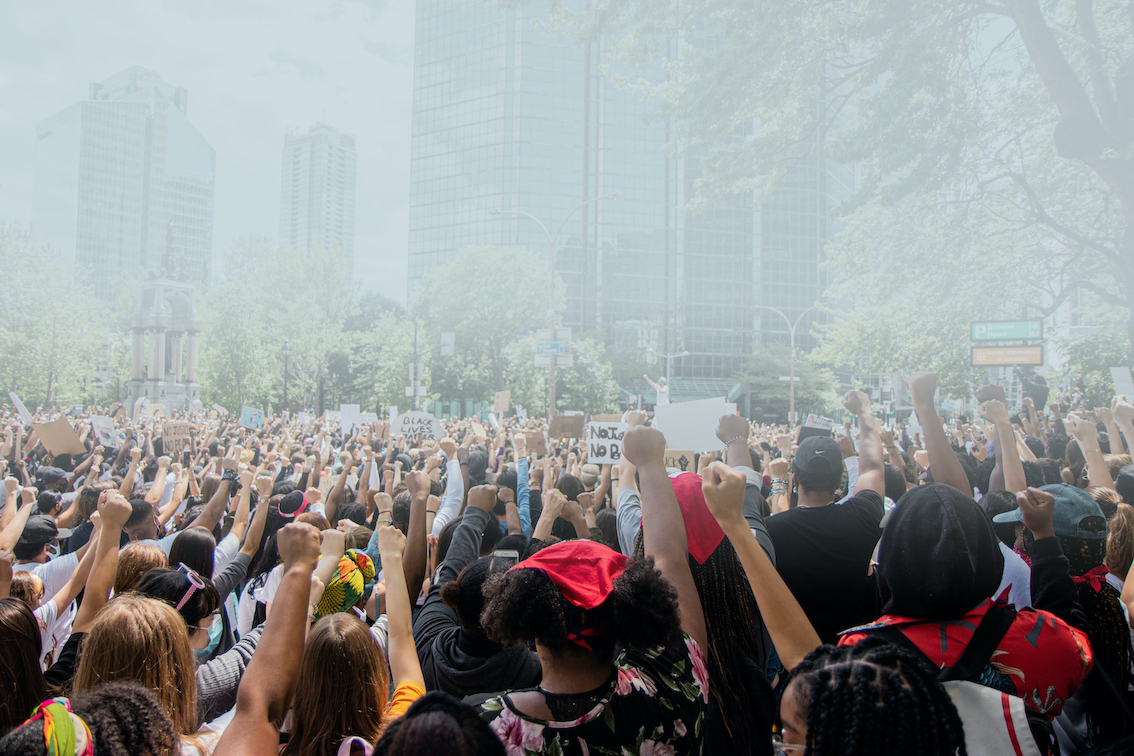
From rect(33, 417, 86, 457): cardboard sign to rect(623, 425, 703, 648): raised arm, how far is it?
10245 mm

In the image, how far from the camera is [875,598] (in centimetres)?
321

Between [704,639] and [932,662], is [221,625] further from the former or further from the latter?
[932,662]

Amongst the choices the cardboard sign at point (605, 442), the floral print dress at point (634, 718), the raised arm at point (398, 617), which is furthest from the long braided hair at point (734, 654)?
the cardboard sign at point (605, 442)

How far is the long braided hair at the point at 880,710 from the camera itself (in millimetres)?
1239

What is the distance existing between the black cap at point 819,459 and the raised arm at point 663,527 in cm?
121

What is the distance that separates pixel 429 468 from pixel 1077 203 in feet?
76.7

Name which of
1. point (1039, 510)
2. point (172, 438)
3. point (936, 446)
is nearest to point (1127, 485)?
point (936, 446)

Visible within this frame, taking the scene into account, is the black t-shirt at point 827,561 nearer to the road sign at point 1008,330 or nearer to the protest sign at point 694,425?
the protest sign at point 694,425

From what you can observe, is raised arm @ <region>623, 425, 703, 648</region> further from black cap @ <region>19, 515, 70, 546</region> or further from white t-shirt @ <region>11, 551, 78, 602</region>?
black cap @ <region>19, 515, 70, 546</region>

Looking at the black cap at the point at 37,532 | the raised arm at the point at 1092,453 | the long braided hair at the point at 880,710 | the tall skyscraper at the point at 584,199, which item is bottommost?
the black cap at the point at 37,532

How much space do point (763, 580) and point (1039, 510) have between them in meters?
1.77

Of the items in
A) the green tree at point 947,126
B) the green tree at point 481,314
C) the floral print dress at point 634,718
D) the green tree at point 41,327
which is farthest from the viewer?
the green tree at point 481,314

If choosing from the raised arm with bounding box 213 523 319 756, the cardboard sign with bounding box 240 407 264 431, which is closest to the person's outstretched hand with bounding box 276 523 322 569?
the raised arm with bounding box 213 523 319 756

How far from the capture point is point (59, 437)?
984 centimetres
